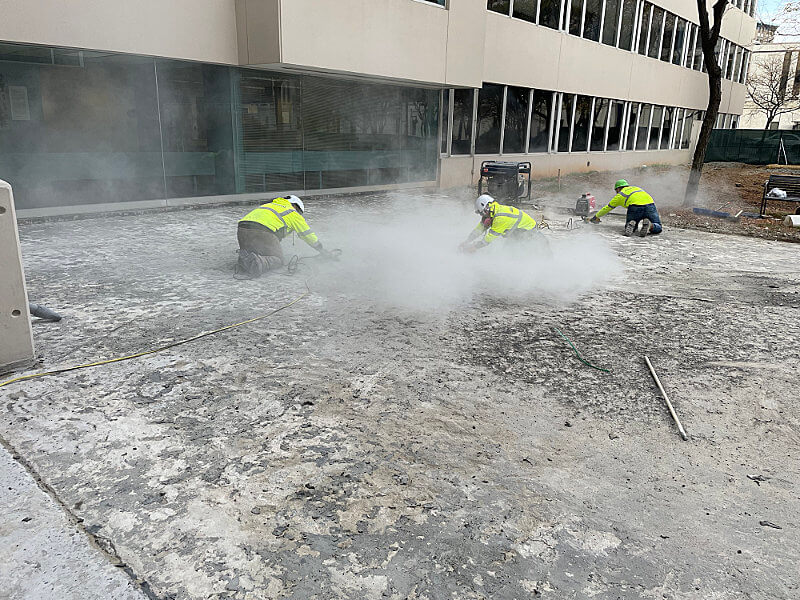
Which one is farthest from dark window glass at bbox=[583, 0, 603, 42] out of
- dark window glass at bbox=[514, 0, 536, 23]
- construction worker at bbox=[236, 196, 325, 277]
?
construction worker at bbox=[236, 196, 325, 277]

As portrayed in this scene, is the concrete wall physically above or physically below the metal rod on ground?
above

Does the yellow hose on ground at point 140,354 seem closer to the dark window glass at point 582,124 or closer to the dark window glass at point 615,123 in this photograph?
the dark window glass at point 582,124

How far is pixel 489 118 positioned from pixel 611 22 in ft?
26.2

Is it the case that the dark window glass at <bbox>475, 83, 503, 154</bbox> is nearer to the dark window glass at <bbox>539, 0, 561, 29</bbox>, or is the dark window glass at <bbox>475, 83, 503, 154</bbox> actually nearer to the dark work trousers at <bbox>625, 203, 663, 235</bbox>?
the dark window glass at <bbox>539, 0, 561, 29</bbox>

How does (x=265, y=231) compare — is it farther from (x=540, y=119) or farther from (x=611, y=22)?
(x=611, y=22)

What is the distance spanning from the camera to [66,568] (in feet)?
7.55

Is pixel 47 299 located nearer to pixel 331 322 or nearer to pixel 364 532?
pixel 331 322

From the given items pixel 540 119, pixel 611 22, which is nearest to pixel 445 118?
pixel 540 119

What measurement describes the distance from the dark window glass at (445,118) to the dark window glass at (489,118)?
1.12 m

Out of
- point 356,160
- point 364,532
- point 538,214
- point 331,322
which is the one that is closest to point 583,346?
point 331,322

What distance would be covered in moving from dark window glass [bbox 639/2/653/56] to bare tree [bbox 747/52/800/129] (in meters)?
27.0

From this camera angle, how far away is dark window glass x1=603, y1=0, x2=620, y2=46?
68.7ft

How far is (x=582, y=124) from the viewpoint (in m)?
21.2

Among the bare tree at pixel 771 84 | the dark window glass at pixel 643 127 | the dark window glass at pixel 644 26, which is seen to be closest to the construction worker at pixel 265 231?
the dark window glass at pixel 644 26
